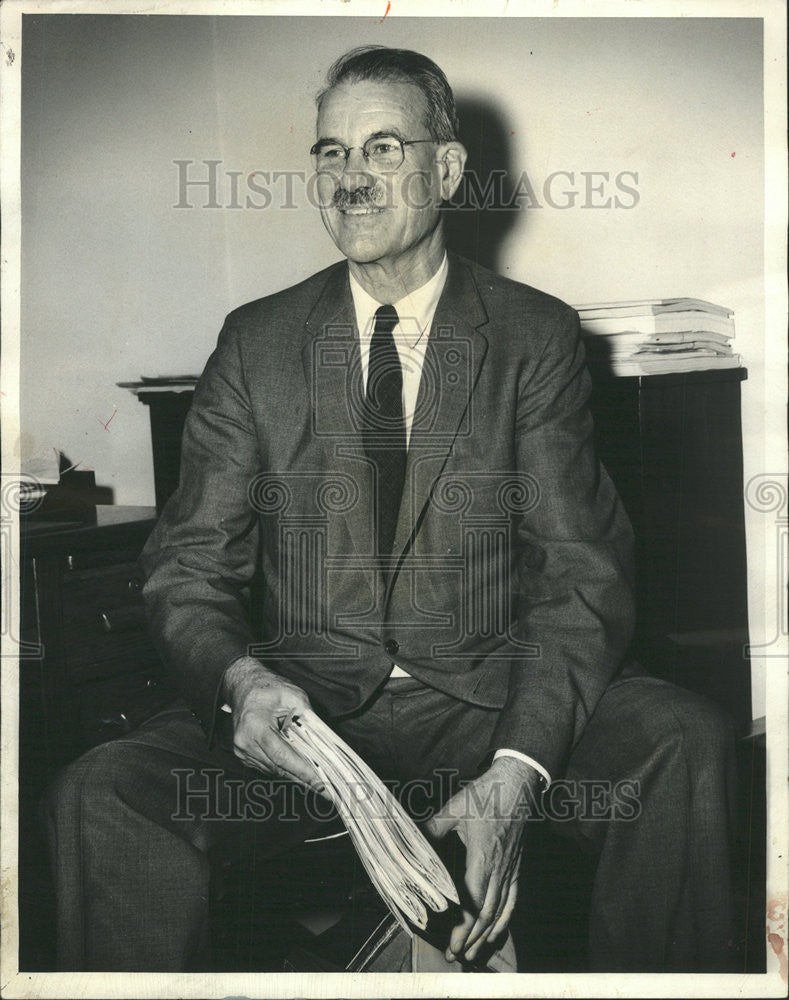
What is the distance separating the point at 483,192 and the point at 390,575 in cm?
64

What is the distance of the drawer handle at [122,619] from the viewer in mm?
1277

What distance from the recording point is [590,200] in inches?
49.1

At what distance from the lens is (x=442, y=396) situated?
114cm

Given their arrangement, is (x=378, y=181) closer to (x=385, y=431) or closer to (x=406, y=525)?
(x=385, y=431)

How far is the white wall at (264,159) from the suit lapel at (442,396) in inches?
10.4

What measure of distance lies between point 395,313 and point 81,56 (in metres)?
0.62

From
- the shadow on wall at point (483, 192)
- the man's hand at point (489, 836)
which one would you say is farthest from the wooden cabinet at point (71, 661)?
the shadow on wall at point (483, 192)

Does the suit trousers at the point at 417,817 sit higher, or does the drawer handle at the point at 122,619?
the drawer handle at the point at 122,619

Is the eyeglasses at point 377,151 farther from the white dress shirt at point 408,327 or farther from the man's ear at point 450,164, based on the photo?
the white dress shirt at point 408,327

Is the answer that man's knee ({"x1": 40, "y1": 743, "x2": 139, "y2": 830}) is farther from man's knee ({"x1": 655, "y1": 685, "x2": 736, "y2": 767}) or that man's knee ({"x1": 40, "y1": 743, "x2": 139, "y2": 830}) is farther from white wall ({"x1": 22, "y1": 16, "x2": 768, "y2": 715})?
man's knee ({"x1": 655, "y1": 685, "x2": 736, "y2": 767})

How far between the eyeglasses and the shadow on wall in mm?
113

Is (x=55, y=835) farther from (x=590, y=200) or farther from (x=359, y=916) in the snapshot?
(x=590, y=200)

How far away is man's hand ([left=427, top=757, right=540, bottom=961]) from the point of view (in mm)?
981

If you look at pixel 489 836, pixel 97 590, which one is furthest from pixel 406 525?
pixel 97 590
